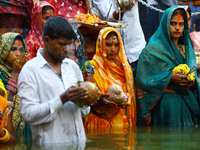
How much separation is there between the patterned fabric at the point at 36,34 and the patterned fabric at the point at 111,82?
98 cm

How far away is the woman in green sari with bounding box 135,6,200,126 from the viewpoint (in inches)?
276

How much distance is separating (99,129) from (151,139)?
1.32 meters

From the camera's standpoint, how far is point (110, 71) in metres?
7.02

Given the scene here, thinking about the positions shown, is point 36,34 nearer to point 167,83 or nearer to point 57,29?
point 167,83

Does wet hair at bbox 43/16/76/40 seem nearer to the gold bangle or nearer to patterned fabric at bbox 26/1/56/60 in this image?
the gold bangle

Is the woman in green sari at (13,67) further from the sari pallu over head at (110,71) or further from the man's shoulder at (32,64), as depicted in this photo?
the man's shoulder at (32,64)

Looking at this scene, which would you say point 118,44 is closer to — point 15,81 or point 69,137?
point 15,81

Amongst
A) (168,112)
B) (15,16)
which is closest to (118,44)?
(168,112)

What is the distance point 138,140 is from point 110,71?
6.62 ft

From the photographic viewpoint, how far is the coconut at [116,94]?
639 centimetres

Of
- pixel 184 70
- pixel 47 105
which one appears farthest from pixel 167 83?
pixel 47 105

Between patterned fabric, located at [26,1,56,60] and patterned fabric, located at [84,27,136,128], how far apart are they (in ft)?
3.22

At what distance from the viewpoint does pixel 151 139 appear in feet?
17.6

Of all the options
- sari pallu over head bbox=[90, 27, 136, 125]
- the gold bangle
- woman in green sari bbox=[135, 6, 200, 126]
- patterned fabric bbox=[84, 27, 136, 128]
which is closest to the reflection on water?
the gold bangle
